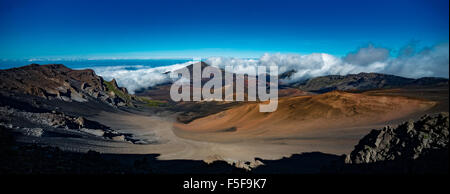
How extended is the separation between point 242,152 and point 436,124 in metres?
18.6

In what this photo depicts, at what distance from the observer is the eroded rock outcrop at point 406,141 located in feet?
36.4

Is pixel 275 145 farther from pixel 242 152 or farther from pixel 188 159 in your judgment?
pixel 188 159

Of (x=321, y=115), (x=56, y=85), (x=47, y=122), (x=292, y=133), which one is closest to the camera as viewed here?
(x=292, y=133)

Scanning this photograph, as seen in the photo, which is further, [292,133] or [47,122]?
[47,122]

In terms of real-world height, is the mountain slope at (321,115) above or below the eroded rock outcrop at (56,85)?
below

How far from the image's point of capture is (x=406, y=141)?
1344 cm

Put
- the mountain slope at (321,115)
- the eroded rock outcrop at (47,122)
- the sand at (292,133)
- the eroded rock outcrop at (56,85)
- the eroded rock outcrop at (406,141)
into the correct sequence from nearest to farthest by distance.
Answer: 1. the eroded rock outcrop at (406,141)
2. the sand at (292,133)
3. the mountain slope at (321,115)
4. the eroded rock outcrop at (47,122)
5. the eroded rock outcrop at (56,85)

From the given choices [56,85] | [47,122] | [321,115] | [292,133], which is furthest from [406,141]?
[56,85]

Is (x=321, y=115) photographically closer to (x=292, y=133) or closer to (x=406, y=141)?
(x=292, y=133)

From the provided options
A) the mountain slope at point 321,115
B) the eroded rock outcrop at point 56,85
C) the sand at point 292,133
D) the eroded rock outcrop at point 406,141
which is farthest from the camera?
the eroded rock outcrop at point 56,85

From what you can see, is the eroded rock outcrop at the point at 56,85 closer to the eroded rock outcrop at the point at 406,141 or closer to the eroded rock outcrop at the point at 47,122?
the eroded rock outcrop at the point at 47,122

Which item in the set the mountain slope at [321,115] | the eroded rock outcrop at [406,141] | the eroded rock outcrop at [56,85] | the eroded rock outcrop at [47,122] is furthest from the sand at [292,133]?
the eroded rock outcrop at [56,85]
